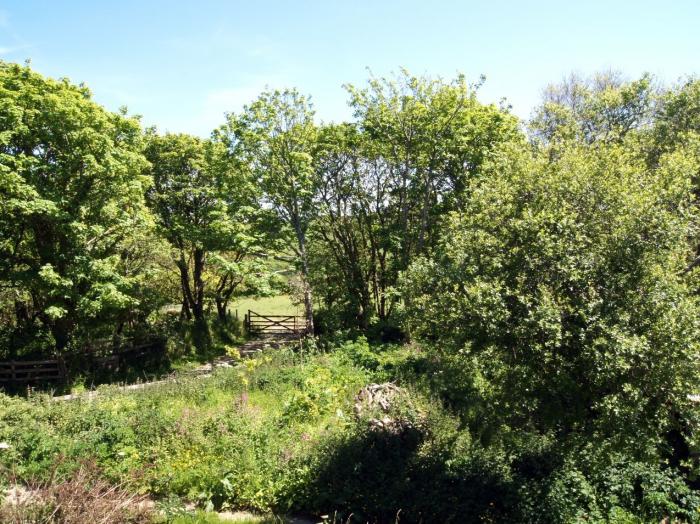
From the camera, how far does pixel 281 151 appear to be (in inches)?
870

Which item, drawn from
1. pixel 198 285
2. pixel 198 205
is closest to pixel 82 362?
pixel 198 285

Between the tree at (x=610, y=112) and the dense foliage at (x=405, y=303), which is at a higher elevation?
the tree at (x=610, y=112)

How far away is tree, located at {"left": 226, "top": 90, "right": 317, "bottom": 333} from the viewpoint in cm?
2178

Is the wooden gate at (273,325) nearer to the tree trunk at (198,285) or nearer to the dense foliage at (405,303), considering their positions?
the tree trunk at (198,285)

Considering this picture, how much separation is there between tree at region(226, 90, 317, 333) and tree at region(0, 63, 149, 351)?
16.0 ft

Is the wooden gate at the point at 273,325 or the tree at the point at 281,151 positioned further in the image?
the wooden gate at the point at 273,325

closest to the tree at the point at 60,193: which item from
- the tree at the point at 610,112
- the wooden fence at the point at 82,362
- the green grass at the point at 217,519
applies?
the wooden fence at the point at 82,362

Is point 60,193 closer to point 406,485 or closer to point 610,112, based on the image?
point 406,485

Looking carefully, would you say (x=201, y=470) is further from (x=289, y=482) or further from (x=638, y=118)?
(x=638, y=118)

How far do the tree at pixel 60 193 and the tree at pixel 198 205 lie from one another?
4361 mm

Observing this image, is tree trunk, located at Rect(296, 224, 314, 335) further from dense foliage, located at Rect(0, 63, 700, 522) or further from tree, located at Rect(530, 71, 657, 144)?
tree, located at Rect(530, 71, 657, 144)

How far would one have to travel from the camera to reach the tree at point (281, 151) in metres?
21.8

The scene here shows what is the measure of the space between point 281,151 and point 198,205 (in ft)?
21.9

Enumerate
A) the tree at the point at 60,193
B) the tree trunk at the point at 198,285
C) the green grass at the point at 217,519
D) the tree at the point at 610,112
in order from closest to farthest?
the green grass at the point at 217,519, the tree at the point at 60,193, the tree at the point at 610,112, the tree trunk at the point at 198,285
